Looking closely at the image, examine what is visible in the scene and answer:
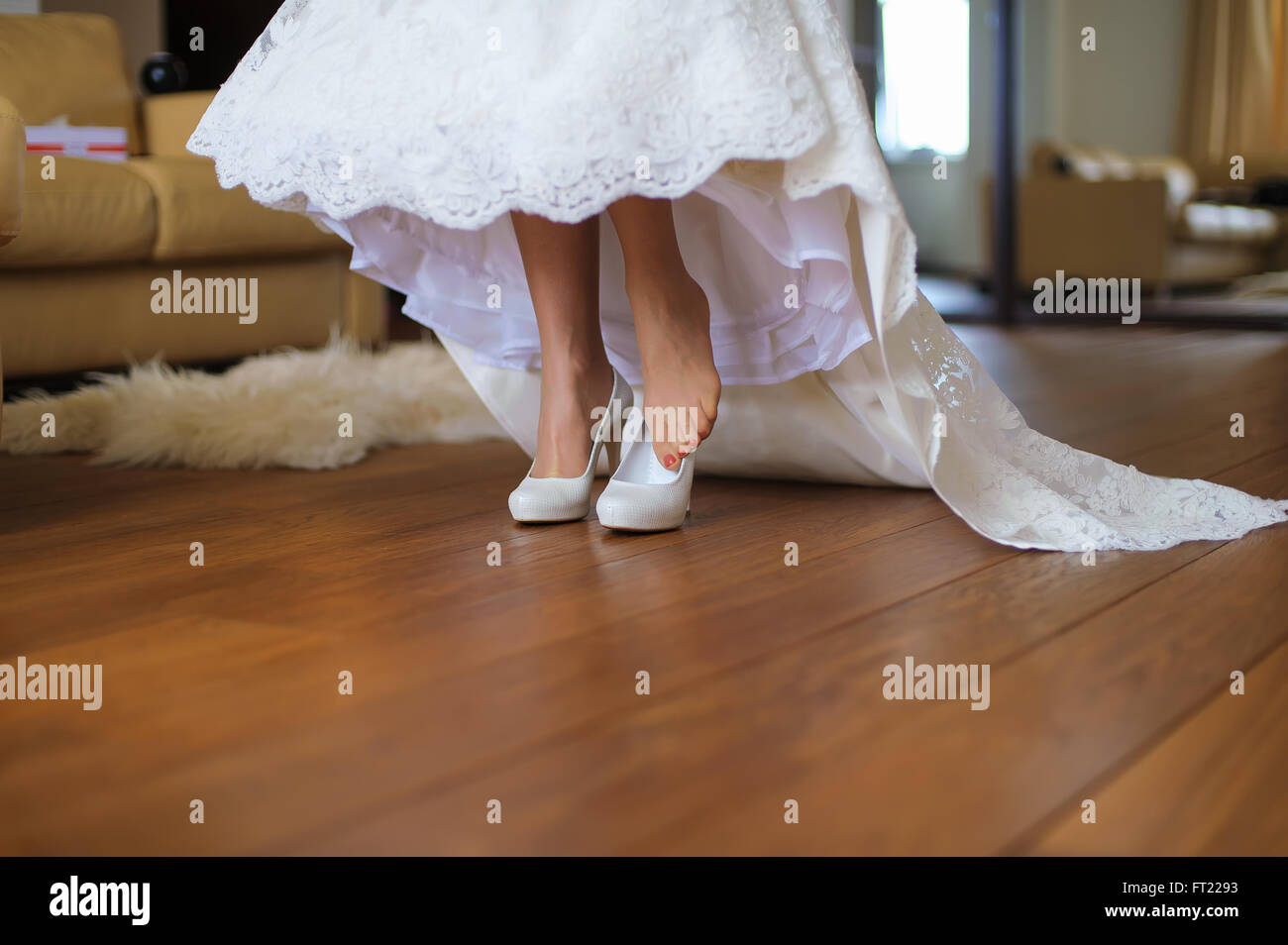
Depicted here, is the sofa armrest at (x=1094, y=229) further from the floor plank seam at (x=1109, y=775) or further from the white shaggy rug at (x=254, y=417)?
the floor plank seam at (x=1109, y=775)

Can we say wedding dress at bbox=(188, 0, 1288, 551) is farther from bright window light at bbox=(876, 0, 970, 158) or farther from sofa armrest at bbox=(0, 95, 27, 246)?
bright window light at bbox=(876, 0, 970, 158)

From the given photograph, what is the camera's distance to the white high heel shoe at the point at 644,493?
4.04ft

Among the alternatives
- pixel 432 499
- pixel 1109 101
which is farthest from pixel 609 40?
pixel 1109 101

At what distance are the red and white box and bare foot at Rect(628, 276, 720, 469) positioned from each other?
5.62ft

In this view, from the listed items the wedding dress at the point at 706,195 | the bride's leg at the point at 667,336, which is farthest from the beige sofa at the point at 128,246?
the bride's leg at the point at 667,336

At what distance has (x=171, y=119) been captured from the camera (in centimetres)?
308

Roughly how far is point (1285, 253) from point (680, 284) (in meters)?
3.48

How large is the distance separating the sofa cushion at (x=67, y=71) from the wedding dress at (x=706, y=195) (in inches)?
73.7

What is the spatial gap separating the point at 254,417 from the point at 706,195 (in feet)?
3.08

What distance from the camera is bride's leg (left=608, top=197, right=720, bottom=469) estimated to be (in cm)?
124

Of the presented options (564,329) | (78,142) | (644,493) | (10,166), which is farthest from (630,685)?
(78,142)
